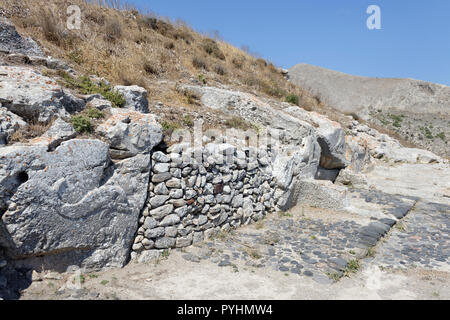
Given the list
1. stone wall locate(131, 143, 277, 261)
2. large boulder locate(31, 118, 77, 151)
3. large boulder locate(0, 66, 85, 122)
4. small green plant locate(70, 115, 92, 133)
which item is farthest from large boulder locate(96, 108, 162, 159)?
large boulder locate(0, 66, 85, 122)

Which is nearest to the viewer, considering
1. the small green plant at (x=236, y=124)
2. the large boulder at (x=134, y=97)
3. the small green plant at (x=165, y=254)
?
the small green plant at (x=165, y=254)

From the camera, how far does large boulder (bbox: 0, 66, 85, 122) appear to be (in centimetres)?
434

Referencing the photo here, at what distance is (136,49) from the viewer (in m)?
11.5

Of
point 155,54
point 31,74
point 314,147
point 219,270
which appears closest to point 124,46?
point 155,54

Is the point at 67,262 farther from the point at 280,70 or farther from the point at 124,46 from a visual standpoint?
the point at 280,70

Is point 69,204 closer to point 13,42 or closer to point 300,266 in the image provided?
point 300,266

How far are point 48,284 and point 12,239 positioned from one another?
71 centimetres

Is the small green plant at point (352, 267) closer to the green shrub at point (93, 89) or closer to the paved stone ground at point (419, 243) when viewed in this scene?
the paved stone ground at point (419, 243)

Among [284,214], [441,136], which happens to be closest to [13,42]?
[284,214]

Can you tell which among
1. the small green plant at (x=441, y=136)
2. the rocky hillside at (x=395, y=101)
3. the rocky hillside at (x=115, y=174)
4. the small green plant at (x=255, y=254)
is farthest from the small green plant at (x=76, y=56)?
the small green plant at (x=441, y=136)

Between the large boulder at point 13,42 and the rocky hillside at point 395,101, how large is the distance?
78.6 ft

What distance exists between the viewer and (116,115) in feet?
15.9

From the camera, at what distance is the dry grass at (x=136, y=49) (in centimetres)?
880

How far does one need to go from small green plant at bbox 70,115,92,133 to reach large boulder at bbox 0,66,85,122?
26 centimetres
